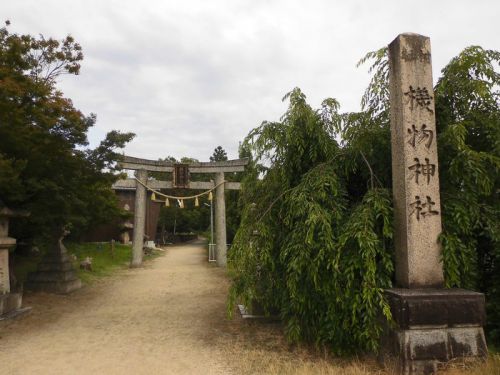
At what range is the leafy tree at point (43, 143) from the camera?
25.5 feet

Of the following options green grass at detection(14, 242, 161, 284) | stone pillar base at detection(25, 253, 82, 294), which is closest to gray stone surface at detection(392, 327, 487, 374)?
stone pillar base at detection(25, 253, 82, 294)

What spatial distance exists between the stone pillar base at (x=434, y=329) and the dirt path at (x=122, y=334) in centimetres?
221

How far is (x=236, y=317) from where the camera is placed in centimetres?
820

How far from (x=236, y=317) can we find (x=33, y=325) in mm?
4008

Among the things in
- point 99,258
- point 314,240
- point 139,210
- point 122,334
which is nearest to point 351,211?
point 314,240

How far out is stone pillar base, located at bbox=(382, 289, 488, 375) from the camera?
178 inches

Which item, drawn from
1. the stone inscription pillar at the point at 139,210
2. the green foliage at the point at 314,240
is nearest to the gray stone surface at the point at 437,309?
the green foliage at the point at 314,240

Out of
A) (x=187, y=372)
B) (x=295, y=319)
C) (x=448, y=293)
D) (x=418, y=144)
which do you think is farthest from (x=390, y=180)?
(x=187, y=372)

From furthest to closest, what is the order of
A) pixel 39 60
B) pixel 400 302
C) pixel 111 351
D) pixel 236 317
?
1. pixel 39 60
2. pixel 236 317
3. pixel 111 351
4. pixel 400 302

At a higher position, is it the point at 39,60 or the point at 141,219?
the point at 39,60

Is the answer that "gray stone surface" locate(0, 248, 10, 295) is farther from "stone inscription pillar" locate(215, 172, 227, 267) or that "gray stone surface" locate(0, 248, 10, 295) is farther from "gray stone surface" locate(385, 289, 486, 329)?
"stone inscription pillar" locate(215, 172, 227, 267)

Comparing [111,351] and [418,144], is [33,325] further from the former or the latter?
[418,144]

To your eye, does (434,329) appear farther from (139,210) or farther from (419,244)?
(139,210)

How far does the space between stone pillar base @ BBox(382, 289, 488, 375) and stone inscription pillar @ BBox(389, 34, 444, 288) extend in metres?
0.41
